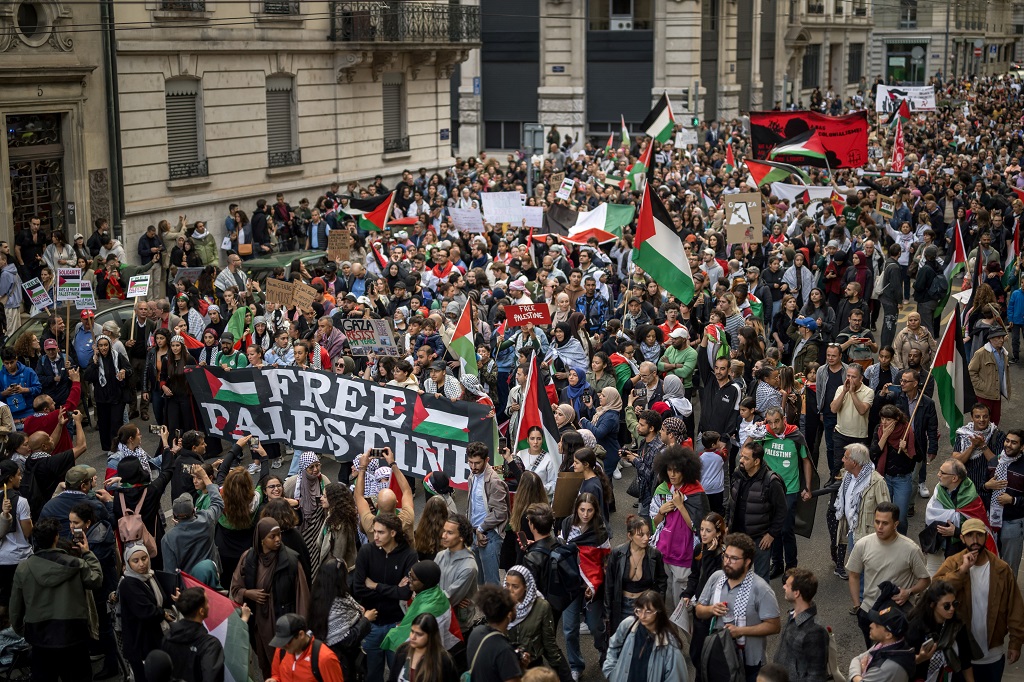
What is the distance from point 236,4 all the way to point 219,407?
16.6 meters

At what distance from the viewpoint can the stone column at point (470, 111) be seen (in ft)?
165

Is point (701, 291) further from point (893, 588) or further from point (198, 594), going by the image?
point (198, 594)

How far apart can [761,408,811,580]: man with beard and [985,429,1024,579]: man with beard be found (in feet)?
4.72

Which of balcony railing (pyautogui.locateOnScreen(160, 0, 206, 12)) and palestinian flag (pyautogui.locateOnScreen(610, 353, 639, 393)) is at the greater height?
balcony railing (pyautogui.locateOnScreen(160, 0, 206, 12))

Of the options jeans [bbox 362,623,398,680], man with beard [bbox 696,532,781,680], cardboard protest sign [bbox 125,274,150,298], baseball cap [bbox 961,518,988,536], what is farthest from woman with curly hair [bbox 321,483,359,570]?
cardboard protest sign [bbox 125,274,150,298]

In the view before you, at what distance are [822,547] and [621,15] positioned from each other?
4103 cm

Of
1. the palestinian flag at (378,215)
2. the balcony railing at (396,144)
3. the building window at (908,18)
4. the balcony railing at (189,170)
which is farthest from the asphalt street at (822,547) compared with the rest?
the building window at (908,18)

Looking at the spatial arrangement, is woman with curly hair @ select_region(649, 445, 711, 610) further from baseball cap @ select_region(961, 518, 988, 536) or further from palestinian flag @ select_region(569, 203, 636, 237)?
palestinian flag @ select_region(569, 203, 636, 237)

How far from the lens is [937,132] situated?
3969 cm

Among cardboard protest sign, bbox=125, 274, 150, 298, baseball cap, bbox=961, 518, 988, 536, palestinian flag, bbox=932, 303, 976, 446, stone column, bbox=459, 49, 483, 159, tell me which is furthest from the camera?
stone column, bbox=459, 49, 483, 159

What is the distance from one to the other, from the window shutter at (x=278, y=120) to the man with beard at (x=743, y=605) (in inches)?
893

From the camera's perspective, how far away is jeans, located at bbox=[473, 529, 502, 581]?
918cm

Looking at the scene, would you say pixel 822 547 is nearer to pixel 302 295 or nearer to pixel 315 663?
pixel 315 663

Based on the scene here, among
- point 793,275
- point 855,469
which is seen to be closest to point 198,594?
point 855,469
